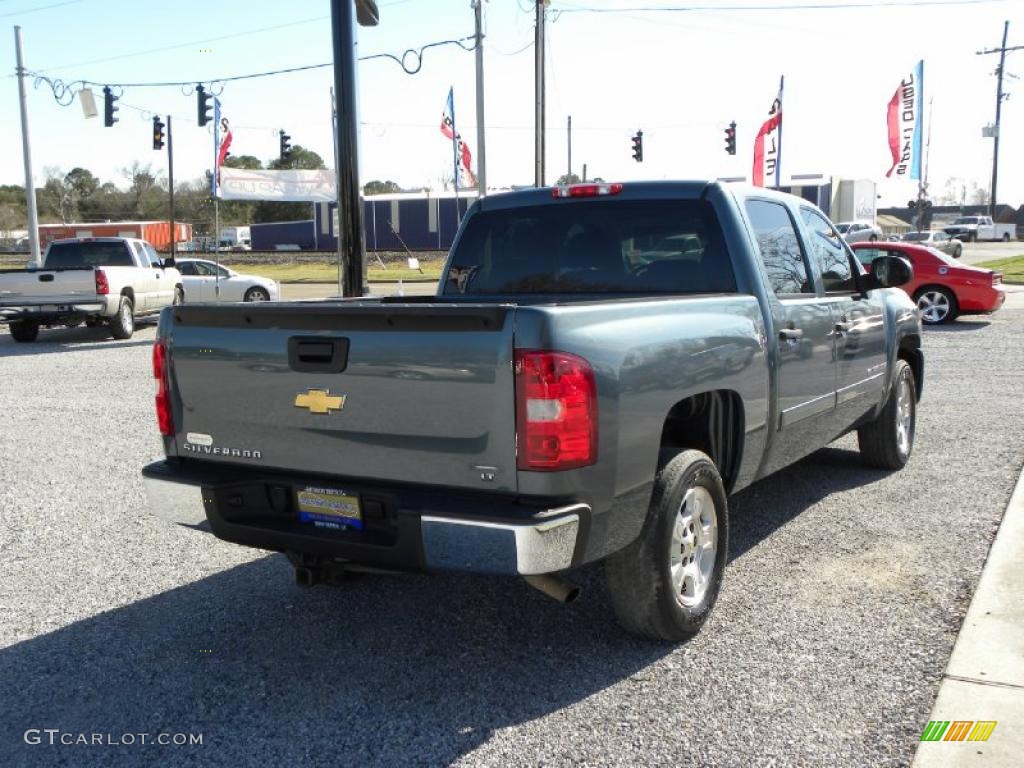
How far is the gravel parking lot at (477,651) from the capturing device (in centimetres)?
326

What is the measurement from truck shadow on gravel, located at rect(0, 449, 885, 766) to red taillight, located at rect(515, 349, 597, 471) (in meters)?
0.95

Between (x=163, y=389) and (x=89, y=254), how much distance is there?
15528mm

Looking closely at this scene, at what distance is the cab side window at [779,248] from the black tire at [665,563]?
54.6 inches

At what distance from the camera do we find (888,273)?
19.9 ft

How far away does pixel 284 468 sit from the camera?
12.3 ft

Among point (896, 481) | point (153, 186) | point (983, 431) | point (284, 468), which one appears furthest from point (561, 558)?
point (153, 186)

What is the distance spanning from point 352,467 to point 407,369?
1.51 feet

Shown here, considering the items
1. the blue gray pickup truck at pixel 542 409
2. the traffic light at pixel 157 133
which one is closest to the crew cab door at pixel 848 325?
the blue gray pickup truck at pixel 542 409

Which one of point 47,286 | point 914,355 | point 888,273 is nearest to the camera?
point 888,273

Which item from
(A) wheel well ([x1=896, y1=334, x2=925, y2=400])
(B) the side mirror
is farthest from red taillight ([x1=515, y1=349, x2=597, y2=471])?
(A) wheel well ([x1=896, y1=334, x2=925, y2=400])

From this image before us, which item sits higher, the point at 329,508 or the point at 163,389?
the point at 163,389

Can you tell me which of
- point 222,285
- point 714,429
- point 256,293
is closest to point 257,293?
point 256,293

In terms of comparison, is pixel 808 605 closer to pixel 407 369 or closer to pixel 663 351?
pixel 663 351

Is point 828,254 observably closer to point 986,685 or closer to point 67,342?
point 986,685
